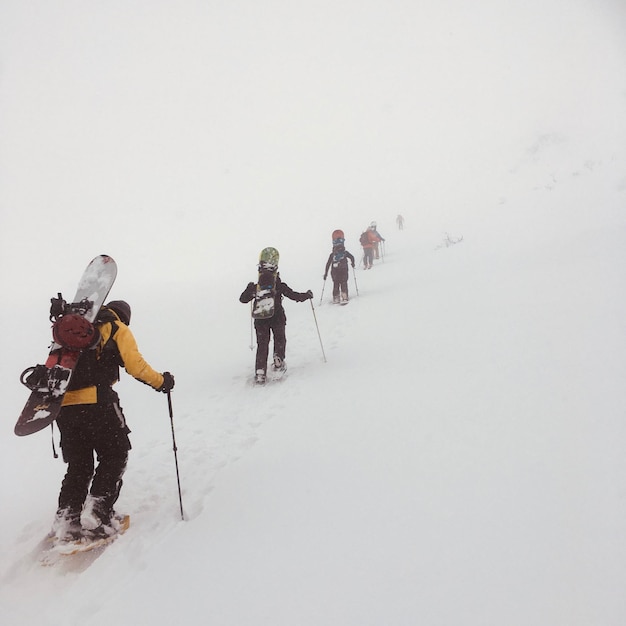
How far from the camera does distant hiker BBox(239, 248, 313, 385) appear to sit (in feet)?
21.7

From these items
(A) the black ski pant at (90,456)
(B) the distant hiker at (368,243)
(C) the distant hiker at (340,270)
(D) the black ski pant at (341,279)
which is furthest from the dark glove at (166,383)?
(B) the distant hiker at (368,243)

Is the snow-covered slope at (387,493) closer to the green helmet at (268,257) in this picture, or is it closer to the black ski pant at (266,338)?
the black ski pant at (266,338)

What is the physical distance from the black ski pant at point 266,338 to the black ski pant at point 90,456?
359cm

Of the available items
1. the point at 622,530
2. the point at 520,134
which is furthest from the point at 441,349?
the point at 520,134

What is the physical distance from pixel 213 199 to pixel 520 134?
266 ft

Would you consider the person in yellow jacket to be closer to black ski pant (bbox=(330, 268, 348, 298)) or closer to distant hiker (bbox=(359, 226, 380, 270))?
black ski pant (bbox=(330, 268, 348, 298))

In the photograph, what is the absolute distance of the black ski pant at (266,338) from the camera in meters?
6.66

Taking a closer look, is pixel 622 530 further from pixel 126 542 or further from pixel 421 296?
pixel 421 296

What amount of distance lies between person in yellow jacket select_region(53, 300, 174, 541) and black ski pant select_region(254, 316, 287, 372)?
3485 mm

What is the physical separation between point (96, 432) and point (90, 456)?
23 cm

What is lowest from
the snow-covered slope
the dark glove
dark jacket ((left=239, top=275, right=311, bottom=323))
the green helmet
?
the snow-covered slope

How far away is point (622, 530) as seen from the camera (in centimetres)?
219

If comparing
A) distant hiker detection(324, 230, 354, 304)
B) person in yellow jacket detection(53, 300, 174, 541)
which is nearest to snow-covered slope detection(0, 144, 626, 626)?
person in yellow jacket detection(53, 300, 174, 541)

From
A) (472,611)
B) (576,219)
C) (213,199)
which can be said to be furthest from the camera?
(213,199)
